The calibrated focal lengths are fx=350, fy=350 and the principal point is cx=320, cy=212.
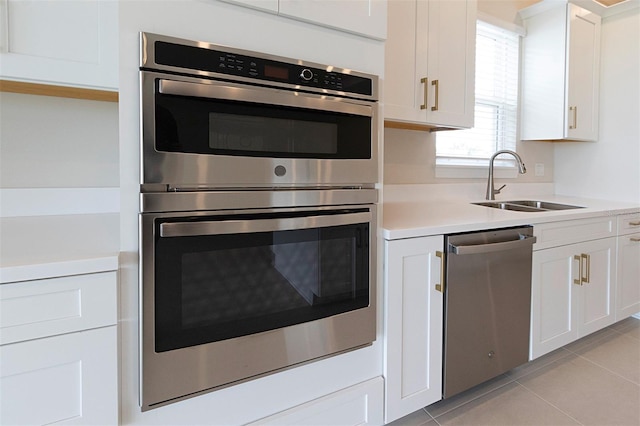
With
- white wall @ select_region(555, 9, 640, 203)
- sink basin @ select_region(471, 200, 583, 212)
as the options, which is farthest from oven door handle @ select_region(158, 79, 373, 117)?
white wall @ select_region(555, 9, 640, 203)

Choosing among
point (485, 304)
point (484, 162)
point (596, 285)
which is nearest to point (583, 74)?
point (484, 162)

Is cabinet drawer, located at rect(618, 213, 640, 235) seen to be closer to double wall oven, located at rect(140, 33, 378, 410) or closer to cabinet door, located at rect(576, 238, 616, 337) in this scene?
cabinet door, located at rect(576, 238, 616, 337)

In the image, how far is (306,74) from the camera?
1.15 m

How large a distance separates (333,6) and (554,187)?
2907 millimetres

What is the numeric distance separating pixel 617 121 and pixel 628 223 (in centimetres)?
93

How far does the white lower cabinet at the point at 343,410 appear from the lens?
1.20m

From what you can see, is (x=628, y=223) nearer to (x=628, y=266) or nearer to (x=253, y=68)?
(x=628, y=266)

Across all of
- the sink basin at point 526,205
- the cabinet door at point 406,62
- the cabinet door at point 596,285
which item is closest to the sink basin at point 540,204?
the sink basin at point 526,205

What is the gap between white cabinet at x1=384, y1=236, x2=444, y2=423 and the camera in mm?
1384

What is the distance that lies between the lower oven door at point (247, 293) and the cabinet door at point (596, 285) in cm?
157

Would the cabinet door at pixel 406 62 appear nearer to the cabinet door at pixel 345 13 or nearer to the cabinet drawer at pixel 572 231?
the cabinet door at pixel 345 13

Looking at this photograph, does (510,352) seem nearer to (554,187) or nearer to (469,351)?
(469,351)

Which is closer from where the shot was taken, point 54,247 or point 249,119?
point 54,247

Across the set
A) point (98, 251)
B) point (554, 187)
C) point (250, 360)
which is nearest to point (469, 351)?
point (250, 360)
